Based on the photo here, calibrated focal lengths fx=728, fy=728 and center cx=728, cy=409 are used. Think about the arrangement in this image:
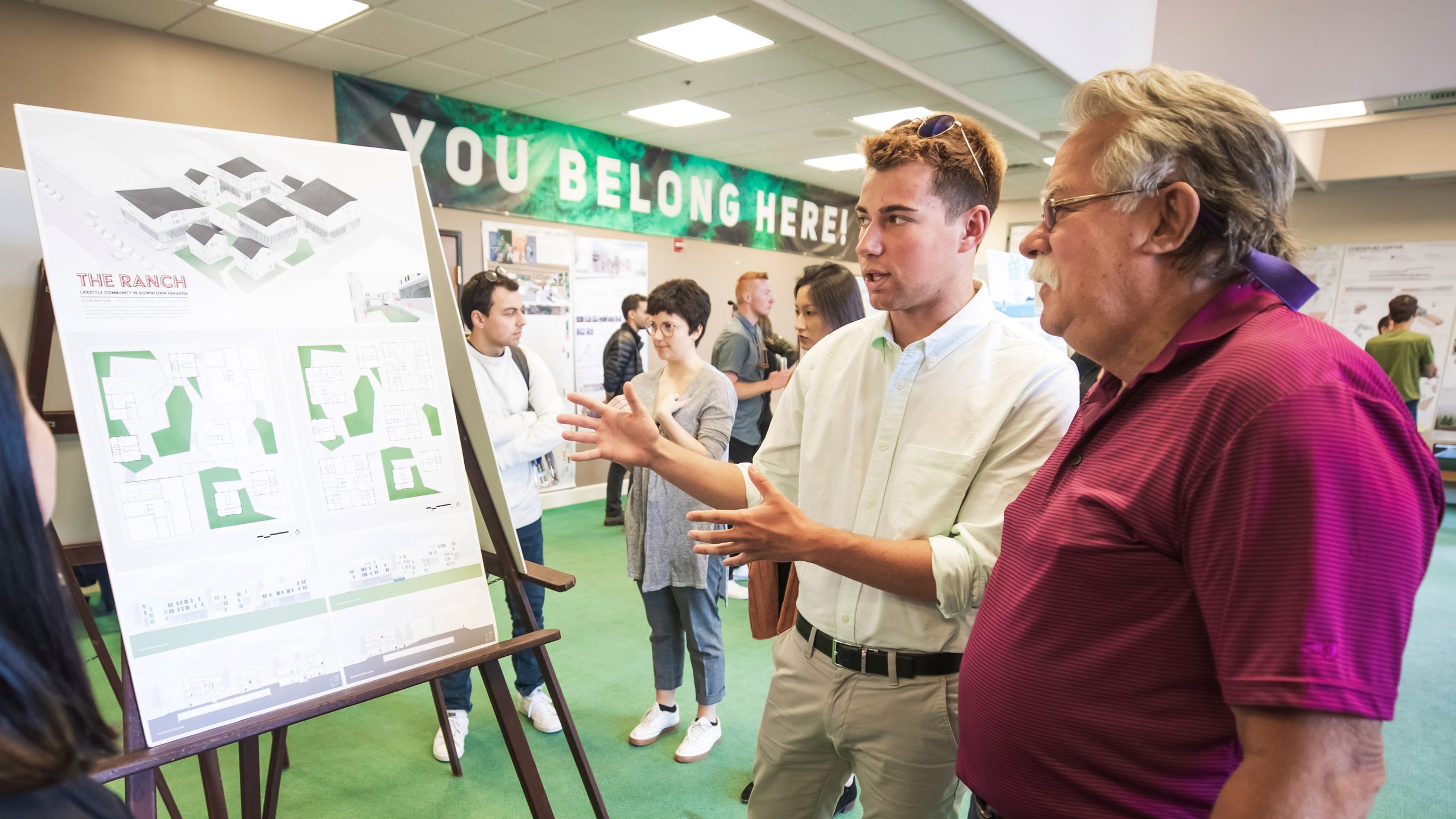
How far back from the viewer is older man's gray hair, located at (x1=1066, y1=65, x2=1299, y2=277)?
77 cm

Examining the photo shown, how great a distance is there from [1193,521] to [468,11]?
12.8 ft

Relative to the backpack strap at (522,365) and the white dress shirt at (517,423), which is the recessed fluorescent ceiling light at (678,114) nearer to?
the backpack strap at (522,365)

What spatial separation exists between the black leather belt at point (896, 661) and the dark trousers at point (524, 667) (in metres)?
1.59

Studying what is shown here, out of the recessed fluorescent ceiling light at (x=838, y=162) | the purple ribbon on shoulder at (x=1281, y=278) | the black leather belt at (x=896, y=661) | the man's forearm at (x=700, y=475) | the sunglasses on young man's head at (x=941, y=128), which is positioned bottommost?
the black leather belt at (x=896, y=661)

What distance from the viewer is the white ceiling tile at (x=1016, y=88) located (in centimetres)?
454

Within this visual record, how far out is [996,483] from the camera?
3.81 feet

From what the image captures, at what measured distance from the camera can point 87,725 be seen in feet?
2.01

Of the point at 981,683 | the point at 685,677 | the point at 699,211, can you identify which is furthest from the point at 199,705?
the point at 699,211

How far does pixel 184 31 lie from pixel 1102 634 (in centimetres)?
487

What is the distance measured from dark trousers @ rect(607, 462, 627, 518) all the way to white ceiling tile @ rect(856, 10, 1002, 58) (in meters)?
3.18

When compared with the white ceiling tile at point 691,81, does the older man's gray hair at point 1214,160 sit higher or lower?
lower

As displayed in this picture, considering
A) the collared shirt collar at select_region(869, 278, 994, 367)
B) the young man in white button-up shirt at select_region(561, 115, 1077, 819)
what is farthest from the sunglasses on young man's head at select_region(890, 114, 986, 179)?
the collared shirt collar at select_region(869, 278, 994, 367)

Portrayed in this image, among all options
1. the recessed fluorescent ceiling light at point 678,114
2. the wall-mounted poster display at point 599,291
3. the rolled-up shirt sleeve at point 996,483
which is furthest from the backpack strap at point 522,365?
the wall-mounted poster display at point 599,291

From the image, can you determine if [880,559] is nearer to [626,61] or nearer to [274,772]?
[274,772]
